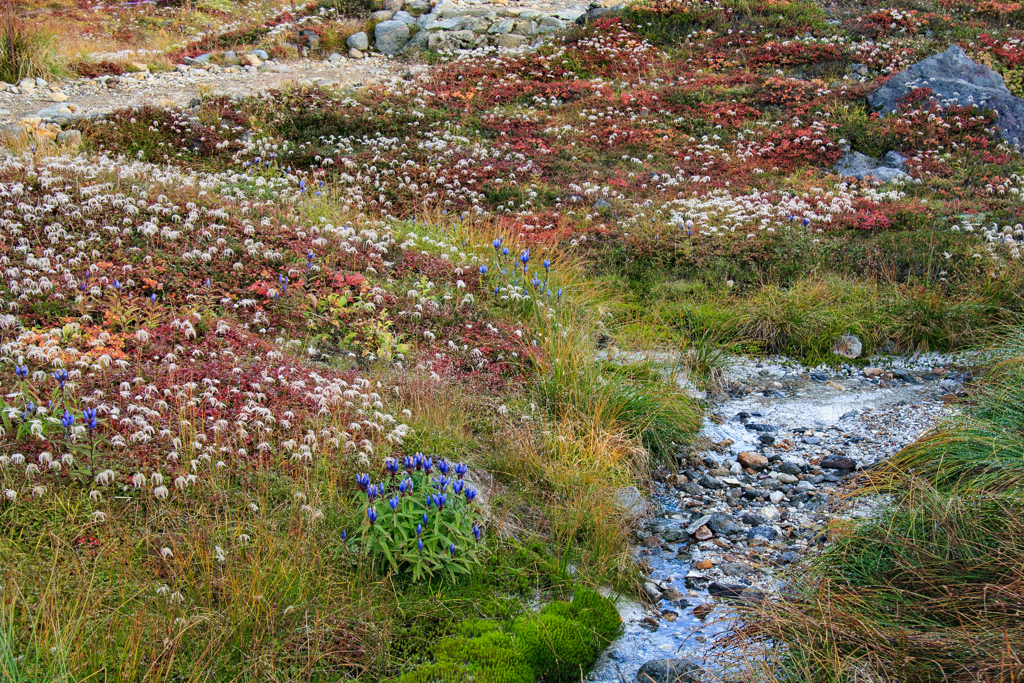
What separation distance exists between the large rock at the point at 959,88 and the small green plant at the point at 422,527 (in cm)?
1539

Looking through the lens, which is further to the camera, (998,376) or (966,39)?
(966,39)

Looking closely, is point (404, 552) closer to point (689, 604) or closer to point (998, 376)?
point (689, 604)

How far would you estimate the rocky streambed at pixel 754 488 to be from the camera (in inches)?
177

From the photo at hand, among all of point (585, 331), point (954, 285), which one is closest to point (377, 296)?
point (585, 331)

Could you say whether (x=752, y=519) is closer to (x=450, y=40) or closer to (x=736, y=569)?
(x=736, y=569)

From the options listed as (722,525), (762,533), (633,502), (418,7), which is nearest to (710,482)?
(722,525)

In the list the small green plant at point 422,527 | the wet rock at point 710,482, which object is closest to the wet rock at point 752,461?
the wet rock at point 710,482

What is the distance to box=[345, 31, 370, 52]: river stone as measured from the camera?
2169 cm

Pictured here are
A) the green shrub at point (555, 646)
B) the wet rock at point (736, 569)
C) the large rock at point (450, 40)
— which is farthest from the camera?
the large rock at point (450, 40)

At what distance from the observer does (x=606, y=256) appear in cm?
1091

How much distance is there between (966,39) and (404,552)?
22.0 metres

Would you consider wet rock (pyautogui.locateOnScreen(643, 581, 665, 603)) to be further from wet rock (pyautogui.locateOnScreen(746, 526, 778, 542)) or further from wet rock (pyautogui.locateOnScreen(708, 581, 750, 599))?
wet rock (pyautogui.locateOnScreen(746, 526, 778, 542))

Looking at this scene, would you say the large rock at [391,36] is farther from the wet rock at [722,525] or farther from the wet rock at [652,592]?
the wet rock at [652,592]

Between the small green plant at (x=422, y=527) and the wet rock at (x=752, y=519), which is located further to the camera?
the wet rock at (x=752, y=519)
